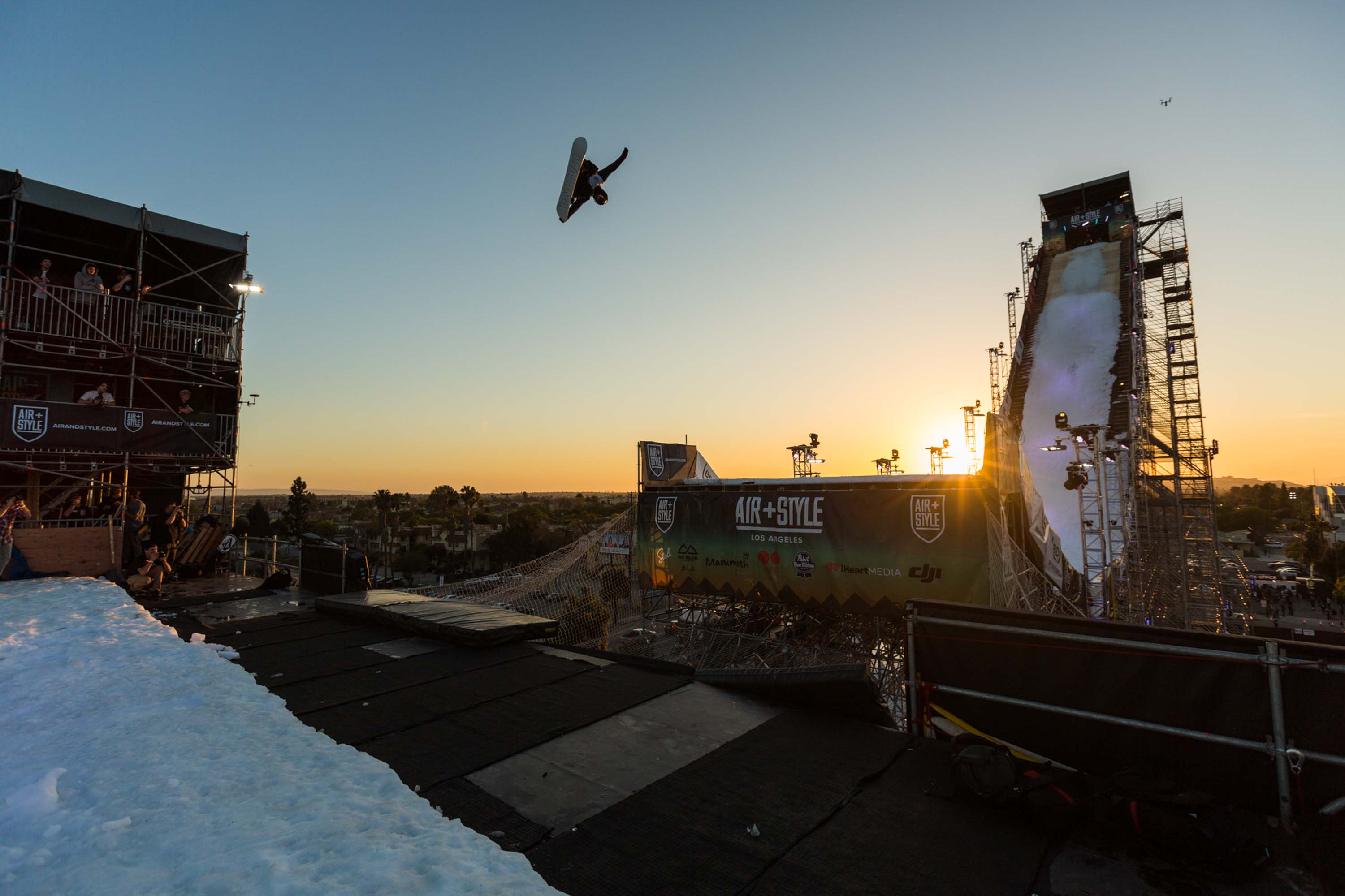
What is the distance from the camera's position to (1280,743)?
3322 millimetres

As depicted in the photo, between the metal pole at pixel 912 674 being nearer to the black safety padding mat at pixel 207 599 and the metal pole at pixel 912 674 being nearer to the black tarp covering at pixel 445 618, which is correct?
the black tarp covering at pixel 445 618

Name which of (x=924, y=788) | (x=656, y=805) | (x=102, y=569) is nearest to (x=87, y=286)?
(x=102, y=569)

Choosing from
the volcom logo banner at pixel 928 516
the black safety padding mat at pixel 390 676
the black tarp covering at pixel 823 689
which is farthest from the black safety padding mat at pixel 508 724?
the volcom logo banner at pixel 928 516

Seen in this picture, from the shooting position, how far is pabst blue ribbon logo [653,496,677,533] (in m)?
17.2

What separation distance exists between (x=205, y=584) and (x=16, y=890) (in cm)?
1379

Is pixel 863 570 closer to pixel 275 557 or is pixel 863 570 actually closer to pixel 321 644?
pixel 321 644

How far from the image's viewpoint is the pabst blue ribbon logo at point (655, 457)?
18.0 m

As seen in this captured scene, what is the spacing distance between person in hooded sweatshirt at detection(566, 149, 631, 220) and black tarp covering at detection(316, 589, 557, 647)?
6.42 meters

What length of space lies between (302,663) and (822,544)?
37.0 ft

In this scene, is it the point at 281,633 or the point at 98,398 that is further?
the point at 98,398

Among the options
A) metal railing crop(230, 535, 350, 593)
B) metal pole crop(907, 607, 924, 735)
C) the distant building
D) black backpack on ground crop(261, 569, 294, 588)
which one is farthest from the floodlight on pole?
Answer: the distant building

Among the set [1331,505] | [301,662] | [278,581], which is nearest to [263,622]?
[301,662]

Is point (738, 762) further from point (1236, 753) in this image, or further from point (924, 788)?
point (1236, 753)

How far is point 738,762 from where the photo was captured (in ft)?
14.1
